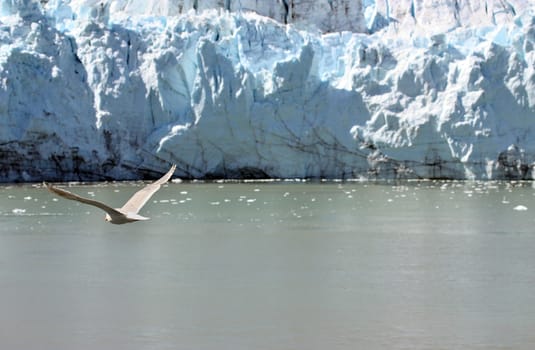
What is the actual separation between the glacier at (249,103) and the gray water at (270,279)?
26.3ft

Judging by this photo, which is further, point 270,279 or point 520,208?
point 520,208

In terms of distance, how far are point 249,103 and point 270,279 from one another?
577 inches

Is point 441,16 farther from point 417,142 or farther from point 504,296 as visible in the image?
point 504,296

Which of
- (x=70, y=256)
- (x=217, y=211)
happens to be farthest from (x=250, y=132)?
(x=70, y=256)

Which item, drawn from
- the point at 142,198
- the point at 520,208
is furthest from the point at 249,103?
the point at 142,198

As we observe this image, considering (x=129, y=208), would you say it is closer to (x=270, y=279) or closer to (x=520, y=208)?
(x=270, y=279)

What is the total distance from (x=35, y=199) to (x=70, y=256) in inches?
301

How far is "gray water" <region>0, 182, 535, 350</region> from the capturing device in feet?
17.4

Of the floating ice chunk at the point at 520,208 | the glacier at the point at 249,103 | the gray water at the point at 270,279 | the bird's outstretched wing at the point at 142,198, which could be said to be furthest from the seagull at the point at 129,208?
the glacier at the point at 249,103

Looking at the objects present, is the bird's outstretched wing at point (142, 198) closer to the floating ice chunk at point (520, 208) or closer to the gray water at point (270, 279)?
the gray water at point (270, 279)

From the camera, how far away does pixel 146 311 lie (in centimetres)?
588

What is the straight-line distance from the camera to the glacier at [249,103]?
20781mm

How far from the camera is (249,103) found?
70.4ft

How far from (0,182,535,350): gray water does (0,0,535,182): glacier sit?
26.3ft
